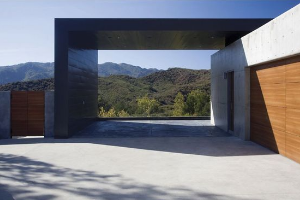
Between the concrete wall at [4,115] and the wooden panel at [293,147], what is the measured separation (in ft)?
32.1

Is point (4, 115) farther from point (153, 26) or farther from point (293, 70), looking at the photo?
point (293, 70)

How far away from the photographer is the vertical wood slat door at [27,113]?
10195 millimetres

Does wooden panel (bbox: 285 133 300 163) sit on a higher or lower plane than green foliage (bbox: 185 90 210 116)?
lower

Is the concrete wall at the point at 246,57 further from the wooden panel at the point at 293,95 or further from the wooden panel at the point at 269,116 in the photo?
the wooden panel at the point at 293,95

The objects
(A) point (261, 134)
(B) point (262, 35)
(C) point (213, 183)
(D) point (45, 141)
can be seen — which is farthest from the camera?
(D) point (45, 141)

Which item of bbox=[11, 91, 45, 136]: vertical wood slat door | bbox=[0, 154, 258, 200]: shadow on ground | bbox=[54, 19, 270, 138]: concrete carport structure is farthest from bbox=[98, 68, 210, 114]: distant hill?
bbox=[0, 154, 258, 200]: shadow on ground

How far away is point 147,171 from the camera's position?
5.46 meters

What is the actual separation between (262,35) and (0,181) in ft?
24.8

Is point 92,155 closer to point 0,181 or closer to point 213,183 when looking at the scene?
point 0,181

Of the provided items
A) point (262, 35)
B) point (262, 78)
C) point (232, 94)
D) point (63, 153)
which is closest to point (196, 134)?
point (232, 94)

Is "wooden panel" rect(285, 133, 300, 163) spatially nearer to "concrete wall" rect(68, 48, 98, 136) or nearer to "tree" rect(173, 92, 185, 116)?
"concrete wall" rect(68, 48, 98, 136)

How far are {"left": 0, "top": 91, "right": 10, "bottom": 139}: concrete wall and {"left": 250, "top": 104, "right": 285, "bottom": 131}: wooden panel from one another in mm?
9233

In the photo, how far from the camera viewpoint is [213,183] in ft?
15.4

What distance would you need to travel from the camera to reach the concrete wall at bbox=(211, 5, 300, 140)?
20.1 ft
